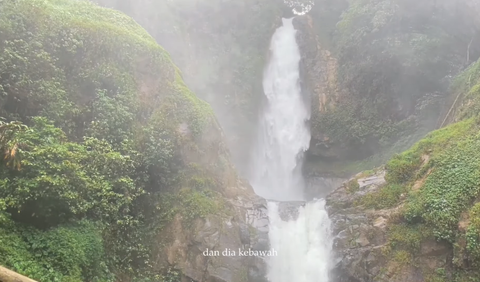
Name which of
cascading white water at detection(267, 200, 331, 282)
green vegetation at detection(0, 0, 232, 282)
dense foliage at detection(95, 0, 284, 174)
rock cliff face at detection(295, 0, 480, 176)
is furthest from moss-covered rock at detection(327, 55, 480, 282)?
dense foliage at detection(95, 0, 284, 174)

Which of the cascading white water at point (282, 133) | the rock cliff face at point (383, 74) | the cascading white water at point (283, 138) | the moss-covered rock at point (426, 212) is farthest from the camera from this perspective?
the cascading white water at point (282, 133)

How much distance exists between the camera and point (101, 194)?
11.3m

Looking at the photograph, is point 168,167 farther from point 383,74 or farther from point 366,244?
point 383,74

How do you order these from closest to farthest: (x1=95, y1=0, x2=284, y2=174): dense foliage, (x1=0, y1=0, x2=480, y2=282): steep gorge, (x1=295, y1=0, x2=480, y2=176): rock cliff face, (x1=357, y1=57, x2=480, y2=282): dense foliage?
(x1=0, y1=0, x2=480, y2=282): steep gorge < (x1=357, y1=57, x2=480, y2=282): dense foliage < (x1=295, y1=0, x2=480, y2=176): rock cliff face < (x1=95, y1=0, x2=284, y2=174): dense foliage

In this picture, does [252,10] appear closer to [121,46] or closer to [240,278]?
[121,46]

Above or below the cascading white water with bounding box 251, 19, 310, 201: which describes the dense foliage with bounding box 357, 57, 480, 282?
below

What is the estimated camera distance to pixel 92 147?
→ 1227 centimetres

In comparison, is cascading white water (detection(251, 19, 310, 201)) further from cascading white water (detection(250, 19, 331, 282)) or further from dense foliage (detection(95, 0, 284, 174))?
dense foliage (detection(95, 0, 284, 174))

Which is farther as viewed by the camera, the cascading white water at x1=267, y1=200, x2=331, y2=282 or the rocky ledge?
the cascading white water at x1=267, y1=200, x2=331, y2=282

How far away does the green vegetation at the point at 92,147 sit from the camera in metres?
9.36

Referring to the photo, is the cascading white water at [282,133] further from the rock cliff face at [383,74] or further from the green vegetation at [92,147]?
the green vegetation at [92,147]

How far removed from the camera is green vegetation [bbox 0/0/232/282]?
30.7 ft

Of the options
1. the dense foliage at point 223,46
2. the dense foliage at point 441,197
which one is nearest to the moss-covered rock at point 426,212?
the dense foliage at point 441,197

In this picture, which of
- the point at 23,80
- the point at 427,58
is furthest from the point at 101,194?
the point at 427,58
